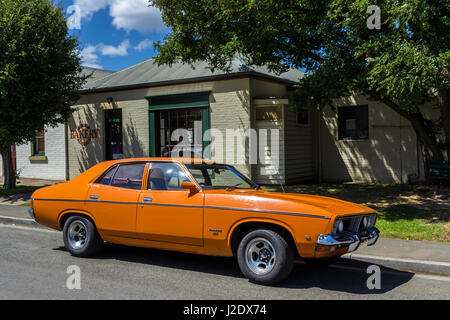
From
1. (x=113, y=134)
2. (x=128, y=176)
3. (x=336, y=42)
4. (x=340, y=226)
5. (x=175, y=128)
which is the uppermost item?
(x=336, y=42)

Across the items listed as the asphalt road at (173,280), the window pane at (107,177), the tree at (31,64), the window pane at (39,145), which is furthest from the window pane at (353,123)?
the window pane at (39,145)

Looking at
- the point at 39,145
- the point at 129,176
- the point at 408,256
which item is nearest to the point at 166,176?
the point at 129,176

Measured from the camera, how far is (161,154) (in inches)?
658

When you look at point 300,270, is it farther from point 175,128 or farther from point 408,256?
point 175,128

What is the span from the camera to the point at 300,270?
19.3ft

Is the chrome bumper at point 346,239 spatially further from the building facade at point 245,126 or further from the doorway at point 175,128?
the doorway at point 175,128

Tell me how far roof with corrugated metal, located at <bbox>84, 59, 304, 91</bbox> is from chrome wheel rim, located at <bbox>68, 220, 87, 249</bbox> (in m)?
8.31

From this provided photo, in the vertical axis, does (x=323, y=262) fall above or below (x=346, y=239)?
below

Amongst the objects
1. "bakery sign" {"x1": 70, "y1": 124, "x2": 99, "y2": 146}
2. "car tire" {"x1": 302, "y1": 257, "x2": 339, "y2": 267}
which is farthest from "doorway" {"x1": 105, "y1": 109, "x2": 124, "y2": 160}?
"car tire" {"x1": 302, "y1": 257, "x2": 339, "y2": 267}

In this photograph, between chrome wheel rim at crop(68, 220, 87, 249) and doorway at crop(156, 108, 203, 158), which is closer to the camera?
chrome wheel rim at crop(68, 220, 87, 249)

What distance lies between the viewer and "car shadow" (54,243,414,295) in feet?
16.7

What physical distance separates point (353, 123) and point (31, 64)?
446 inches

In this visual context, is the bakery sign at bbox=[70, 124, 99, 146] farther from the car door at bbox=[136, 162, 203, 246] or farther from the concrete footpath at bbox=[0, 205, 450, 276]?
the concrete footpath at bbox=[0, 205, 450, 276]
